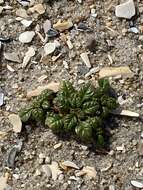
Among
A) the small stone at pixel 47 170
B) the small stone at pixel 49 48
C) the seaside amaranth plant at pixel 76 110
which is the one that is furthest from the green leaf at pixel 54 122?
the small stone at pixel 49 48

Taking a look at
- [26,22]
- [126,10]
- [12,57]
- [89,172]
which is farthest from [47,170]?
[126,10]

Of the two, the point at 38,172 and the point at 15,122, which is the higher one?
the point at 15,122

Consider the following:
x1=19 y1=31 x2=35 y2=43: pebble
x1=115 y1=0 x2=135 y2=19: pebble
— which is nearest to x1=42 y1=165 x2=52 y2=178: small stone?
x1=19 y1=31 x2=35 y2=43: pebble

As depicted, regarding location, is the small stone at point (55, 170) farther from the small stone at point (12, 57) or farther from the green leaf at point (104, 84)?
the small stone at point (12, 57)

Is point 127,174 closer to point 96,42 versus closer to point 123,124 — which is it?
point 123,124

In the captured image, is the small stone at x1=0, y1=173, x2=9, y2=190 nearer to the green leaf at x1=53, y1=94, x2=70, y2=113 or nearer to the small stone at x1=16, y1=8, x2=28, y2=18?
the green leaf at x1=53, y1=94, x2=70, y2=113

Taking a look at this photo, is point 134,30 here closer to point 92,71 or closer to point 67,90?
point 92,71

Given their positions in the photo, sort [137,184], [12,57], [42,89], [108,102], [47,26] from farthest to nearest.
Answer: [47,26] → [12,57] → [42,89] → [108,102] → [137,184]
